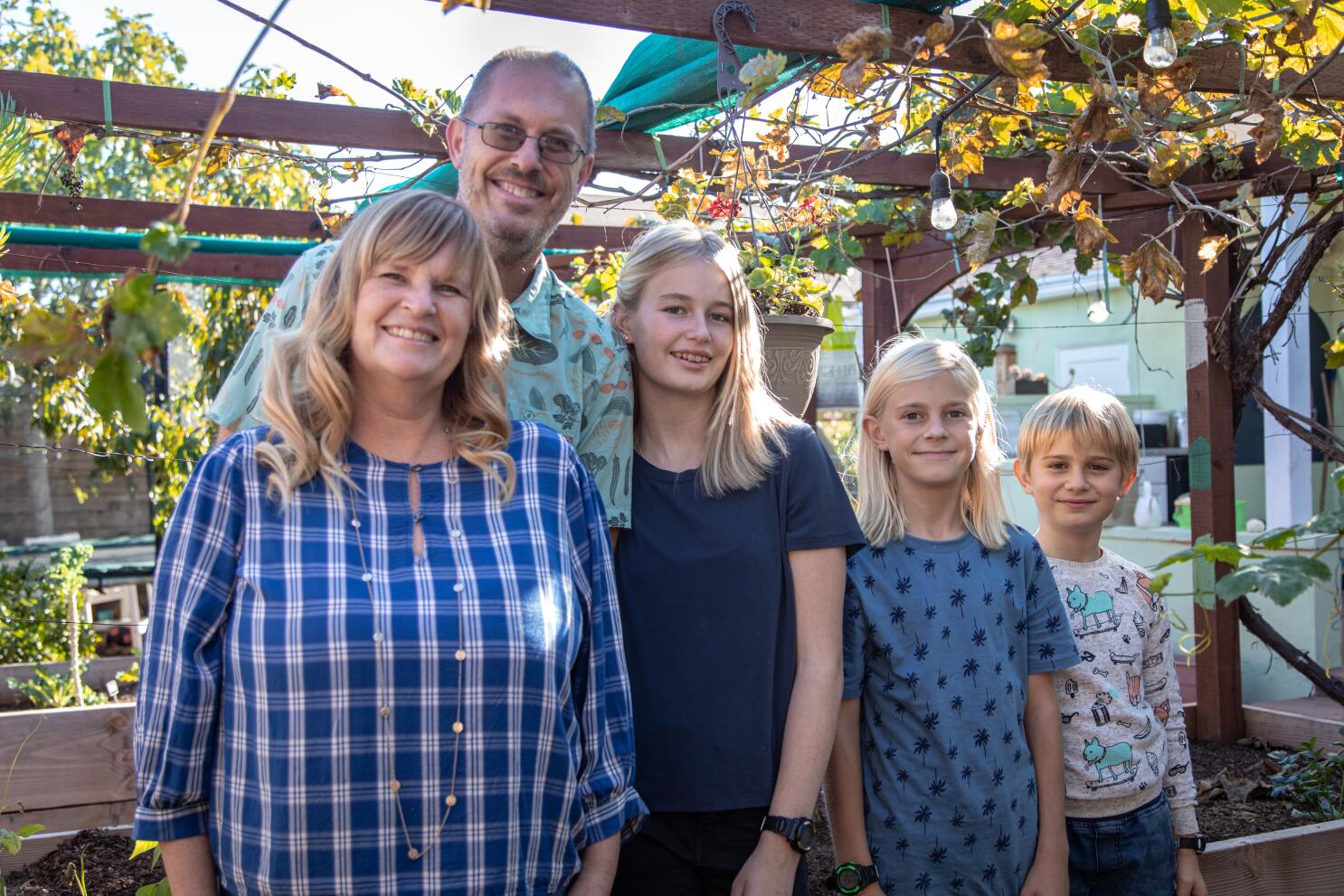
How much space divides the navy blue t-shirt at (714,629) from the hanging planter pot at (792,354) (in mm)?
956

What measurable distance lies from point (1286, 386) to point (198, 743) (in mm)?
5810

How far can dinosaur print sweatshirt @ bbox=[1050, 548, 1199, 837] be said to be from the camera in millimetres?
2115

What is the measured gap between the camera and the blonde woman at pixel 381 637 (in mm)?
1314

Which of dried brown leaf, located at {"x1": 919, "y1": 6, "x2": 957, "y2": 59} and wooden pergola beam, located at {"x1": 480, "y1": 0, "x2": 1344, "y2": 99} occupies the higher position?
wooden pergola beam, located at {"x1": 480, "y1": 0, "x2": 1344, "y2": 99}

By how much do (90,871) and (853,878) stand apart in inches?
84.2

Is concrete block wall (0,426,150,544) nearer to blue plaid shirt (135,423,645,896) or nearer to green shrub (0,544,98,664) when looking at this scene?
green shrub (0,544,98,664)

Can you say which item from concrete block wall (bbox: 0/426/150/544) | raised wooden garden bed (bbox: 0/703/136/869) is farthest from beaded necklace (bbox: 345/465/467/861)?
concrete block wall (bbox: 0/426/150/544)

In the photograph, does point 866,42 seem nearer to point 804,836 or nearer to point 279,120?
point 804,836

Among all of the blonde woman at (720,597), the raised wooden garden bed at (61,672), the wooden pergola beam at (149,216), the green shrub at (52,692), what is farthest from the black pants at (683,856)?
the raised wooden garden bed at (61,672)

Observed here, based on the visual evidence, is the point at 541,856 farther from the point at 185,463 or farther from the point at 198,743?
the point at 185,463

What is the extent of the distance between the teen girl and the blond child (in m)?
0.15

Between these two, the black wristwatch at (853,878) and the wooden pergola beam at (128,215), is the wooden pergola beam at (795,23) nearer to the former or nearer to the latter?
the black wristwatch at (853,878)

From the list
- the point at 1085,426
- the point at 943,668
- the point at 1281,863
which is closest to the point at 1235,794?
the point at 1281,863

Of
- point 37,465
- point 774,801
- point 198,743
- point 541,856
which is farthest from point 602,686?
point 37,465
